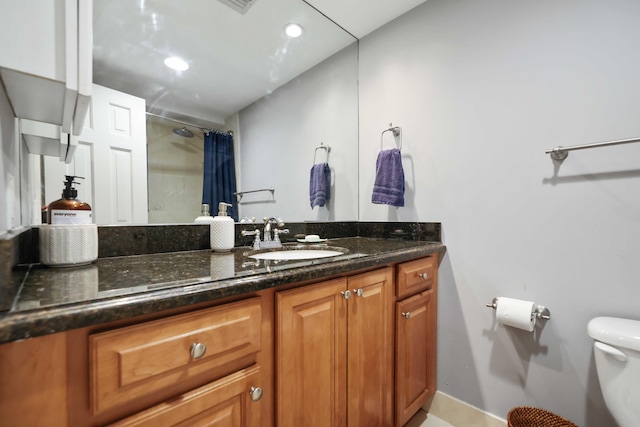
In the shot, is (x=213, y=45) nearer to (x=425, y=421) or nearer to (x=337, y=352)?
(x=337, y=352)

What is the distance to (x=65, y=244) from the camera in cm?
72

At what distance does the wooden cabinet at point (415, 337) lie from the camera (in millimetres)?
1146

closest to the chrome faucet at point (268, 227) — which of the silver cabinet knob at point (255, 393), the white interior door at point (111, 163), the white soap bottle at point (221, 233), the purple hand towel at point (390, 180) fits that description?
the white soap bottle at point (221, 233)

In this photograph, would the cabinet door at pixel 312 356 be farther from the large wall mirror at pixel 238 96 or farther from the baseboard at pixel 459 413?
the baseboard at pixel 459 413

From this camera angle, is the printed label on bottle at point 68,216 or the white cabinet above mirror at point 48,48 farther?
the printed label on bottle at point 68,216

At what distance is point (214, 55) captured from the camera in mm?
1310

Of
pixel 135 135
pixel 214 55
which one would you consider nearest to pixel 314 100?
pixel 214 55

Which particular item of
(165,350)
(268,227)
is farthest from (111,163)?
(165,350)

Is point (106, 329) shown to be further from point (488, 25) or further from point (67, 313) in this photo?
point (488, 25)

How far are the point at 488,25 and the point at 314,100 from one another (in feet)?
3.39

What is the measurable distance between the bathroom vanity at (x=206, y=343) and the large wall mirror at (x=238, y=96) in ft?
1.34

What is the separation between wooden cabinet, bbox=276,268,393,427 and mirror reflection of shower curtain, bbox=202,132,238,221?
0.71m

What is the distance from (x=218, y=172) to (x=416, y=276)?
1.07 m

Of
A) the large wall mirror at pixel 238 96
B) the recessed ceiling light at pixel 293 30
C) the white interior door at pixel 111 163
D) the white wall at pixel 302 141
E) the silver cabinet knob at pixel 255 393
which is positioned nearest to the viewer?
the silver cabinet knob at pixel 255 393
